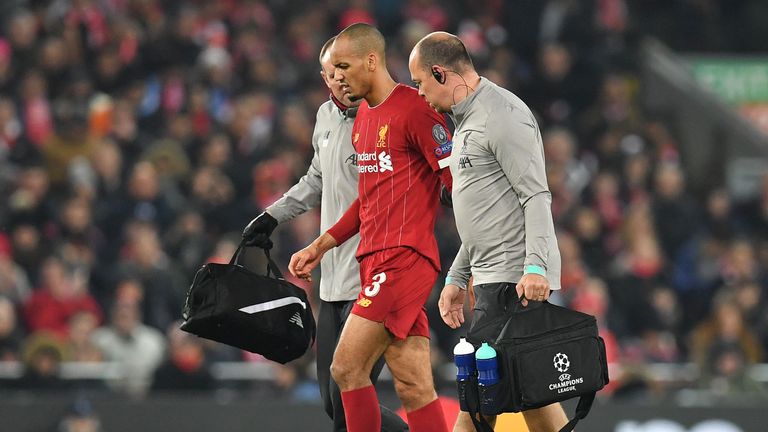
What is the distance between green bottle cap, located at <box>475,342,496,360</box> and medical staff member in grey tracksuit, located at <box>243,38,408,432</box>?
0.98m

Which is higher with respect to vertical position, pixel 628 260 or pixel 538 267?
pixel 538 267

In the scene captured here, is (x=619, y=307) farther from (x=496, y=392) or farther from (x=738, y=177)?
(x=496, y=392)

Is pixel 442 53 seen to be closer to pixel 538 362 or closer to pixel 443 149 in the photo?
pixel 443 149

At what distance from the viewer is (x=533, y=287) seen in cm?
580

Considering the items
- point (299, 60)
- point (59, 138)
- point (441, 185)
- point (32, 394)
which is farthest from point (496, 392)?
point (299, 60)

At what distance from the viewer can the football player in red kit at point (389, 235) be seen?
20.7 ft

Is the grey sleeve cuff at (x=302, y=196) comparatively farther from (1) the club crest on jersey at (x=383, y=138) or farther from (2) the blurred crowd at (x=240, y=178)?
(2) the blurred crowd at (x=240, y=178)

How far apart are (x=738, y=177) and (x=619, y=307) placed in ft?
12.0

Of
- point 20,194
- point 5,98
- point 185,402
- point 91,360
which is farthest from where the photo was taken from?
point 5,98

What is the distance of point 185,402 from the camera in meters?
10.8

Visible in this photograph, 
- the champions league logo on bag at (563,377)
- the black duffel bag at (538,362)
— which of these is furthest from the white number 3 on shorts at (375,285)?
the champions league logo on bag at (563,377)

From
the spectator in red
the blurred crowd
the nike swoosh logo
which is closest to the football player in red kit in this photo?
the nike swoosh logo

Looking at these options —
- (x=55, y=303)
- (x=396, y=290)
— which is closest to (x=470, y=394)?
(x=396, y=290)

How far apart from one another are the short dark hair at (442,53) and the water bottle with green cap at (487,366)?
1227 mm
